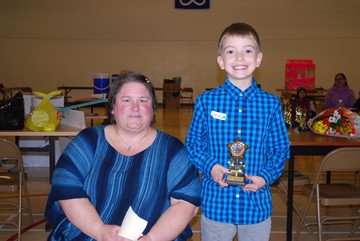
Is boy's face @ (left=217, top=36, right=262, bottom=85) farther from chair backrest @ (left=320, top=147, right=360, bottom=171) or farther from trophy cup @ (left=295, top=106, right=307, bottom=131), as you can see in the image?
trophy cup @ (left=295, top=106, right=307, bottom=131)

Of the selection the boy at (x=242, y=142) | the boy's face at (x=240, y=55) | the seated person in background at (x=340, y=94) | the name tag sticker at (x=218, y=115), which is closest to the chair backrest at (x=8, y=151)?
the boy at (x=242, y=142)

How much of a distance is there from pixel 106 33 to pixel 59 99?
12583 mm

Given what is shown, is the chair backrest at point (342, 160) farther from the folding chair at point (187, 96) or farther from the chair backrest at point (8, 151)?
the folding chair at point (187, 96)

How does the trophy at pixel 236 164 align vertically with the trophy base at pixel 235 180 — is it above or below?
above

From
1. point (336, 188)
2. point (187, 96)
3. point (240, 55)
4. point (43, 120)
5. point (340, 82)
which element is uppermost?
point (240, 55)

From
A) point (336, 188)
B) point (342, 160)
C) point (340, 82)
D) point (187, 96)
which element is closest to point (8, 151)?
point (342, 160)

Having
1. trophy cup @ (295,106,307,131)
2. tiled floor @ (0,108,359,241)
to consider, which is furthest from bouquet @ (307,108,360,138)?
tiled floor @ (0,108,359,241)

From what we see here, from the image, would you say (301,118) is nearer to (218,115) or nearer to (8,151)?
(218,115)

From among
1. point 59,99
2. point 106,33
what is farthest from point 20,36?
point 59,99

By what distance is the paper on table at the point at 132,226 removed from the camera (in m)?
1.68

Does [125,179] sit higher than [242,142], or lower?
lower

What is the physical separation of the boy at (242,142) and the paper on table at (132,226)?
18.3 inches

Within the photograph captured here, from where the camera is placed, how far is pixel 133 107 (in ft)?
6.50

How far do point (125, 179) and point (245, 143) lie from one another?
0.59m
